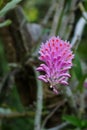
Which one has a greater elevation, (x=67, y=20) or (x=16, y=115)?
(x=67, y=20)

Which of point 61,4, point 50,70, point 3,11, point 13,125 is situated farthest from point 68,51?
point 13,125

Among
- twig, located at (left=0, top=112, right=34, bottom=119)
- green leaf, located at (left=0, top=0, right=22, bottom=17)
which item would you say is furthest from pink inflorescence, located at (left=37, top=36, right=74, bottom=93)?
twig, located at (left=0, top=112, right=34, bottom=119)

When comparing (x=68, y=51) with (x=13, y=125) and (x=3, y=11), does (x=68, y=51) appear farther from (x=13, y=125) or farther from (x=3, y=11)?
(x=13, y=125)

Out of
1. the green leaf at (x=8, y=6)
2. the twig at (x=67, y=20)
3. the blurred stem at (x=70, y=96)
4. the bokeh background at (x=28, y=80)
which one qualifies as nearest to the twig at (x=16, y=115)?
the bokeh background at (x=28, y=80)

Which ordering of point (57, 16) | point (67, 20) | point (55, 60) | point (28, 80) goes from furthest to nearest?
point (28, 80), point (67, 20), point (57, 16), point (55, 60)

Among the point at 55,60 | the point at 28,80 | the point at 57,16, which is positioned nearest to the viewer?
the point at 55,60

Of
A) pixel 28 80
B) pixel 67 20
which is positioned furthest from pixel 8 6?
pixel 28 80

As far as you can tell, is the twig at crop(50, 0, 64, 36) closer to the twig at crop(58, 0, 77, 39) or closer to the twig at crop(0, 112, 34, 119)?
the twig at crop(58, 0, 77, 39)

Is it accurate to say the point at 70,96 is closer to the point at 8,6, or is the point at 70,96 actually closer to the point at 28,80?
the point at 28,80
